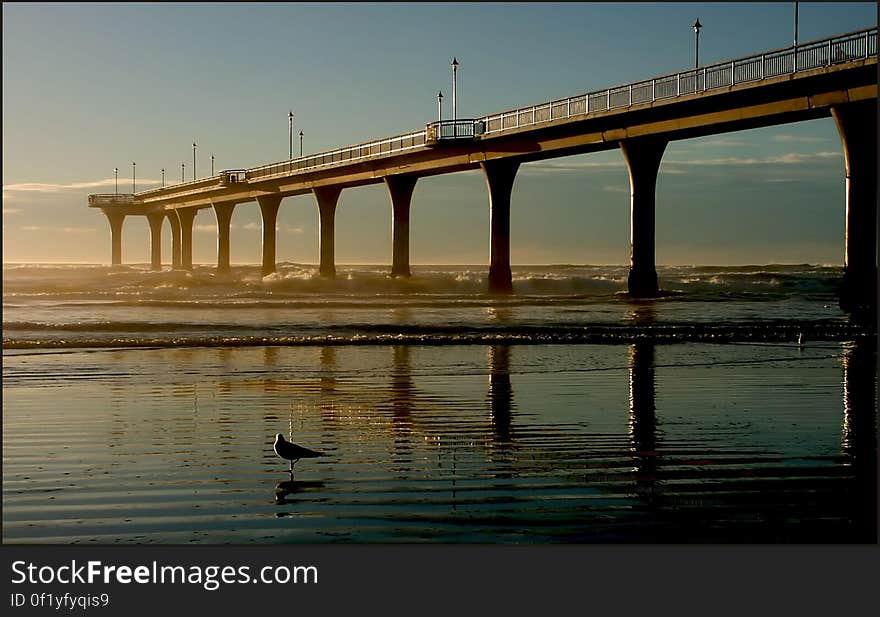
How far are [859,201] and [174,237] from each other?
480 feet

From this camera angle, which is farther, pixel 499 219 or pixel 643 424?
pixel 499 219

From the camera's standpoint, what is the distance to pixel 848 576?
7.93 metres

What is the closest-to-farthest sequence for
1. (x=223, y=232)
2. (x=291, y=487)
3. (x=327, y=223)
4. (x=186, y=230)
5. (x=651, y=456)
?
(x=291, y=487), (x=651, y=456), (x=327, y=223), (x=223, y=232), (x=186, y=230)

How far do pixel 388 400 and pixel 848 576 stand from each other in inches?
376

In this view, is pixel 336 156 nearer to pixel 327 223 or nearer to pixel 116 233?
pixel 327 223

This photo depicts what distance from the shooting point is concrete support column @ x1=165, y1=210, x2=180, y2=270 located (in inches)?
6821

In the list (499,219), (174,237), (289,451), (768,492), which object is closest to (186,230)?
(174,237)

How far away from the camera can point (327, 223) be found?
106 metres

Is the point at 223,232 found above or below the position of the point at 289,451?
above

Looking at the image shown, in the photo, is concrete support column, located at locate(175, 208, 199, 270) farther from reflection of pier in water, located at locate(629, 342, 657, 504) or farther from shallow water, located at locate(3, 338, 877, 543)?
reflection of pier in water, located at locate(629, 342, 657, 504)

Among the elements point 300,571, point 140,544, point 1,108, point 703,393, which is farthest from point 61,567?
point 703,393

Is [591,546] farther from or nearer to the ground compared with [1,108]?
nearer to the ground

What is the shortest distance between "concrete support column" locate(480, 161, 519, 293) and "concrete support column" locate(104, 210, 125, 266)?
12694cm

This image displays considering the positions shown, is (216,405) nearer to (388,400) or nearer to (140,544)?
(388,400)
